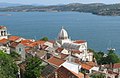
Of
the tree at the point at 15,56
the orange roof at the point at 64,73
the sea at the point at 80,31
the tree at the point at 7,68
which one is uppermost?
the tree at the point at 7,68

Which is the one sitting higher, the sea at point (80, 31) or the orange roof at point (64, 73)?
the orange roof at point (64, 73)

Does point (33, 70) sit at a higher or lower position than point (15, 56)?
higher

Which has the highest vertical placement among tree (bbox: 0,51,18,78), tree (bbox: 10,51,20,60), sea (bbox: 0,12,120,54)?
tree (bbox: 0,51,18,78)

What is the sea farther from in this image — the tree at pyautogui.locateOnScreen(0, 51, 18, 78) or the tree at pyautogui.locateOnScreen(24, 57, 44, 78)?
the tree at pyautogui.locateOnScreen(24, 57, 44, 78)

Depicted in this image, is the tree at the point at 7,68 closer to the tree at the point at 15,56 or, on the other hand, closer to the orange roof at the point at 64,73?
the orange roof at the point at 64,73

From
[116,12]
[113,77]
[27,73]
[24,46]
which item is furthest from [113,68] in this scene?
[116,12]

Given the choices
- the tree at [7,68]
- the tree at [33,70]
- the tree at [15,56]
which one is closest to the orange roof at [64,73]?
the tree at [33,70]

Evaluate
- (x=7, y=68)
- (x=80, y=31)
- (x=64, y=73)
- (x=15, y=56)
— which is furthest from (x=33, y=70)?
(x=80, y=31)

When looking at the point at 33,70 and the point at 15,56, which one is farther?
the point at 15,56

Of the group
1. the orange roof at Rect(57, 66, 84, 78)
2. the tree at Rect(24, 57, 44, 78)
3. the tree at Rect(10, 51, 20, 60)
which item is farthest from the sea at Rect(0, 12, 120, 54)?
the tree at Rect(24, 57, 44, 78)

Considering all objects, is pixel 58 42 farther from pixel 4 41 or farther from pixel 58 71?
pixel 58 71

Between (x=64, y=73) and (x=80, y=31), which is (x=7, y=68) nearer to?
(x=64, y=73)

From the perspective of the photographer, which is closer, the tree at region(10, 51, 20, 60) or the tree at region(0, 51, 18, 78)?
the tree at region(0, 51, 18, 78)

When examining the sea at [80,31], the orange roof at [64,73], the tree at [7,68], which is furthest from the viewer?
the sea at [80,31]
